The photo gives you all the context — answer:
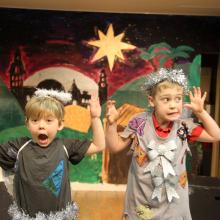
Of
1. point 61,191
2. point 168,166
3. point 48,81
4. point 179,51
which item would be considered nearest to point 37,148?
point 61,191

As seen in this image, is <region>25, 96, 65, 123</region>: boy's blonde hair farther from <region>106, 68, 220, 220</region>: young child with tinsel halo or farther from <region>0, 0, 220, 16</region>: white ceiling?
Answer: <region>0, 0, 220, 16</region>: white ceiling

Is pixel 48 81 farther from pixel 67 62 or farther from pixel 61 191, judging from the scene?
pixel 61 191

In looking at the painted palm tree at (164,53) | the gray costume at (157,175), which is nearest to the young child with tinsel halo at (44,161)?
the gray costume at (157,175)

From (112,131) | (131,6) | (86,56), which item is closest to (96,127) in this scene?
(112,131)

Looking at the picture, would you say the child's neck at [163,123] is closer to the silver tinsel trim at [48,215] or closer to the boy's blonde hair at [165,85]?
the boy's blonde hair at [165,85]

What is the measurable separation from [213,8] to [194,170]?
159 centimetres

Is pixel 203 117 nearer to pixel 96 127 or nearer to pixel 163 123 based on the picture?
pixel 163 123

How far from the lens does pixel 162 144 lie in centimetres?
169

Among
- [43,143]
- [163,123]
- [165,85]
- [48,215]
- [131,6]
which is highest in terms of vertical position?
[131,6]

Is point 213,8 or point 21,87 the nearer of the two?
point 213,8

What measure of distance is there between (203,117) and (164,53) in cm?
187

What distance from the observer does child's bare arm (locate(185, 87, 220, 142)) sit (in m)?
1.67

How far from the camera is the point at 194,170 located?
3562mm

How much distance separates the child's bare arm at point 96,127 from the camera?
159 centimetres
